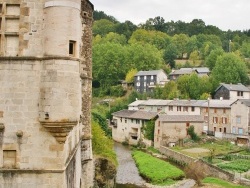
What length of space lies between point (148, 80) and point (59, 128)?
83.3 meters

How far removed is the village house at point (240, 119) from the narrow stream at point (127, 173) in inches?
665

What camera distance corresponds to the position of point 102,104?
88812 millimetres

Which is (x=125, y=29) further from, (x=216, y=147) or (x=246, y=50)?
(x=216, y=147)

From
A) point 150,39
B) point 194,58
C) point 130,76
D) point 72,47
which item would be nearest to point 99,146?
point 72,47

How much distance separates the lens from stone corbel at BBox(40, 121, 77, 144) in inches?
499

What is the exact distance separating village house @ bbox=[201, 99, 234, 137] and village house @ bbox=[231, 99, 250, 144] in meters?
0.84

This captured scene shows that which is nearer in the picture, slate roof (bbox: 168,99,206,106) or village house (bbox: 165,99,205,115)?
village house (bbox: 165,99,205,115)

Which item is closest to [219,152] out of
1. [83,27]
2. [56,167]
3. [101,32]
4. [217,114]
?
[217,114]

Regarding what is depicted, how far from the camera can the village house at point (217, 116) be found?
200 feet

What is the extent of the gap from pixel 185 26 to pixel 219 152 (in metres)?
138

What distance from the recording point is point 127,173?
43.3 metres

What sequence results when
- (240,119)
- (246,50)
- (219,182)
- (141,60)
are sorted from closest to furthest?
(219,182) < (240,119) < (141,60) < (246,50)

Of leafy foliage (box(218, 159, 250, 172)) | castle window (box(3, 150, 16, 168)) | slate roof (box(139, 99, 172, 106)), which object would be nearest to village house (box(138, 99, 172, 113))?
slate roof (box(139, 99, 172, 106))

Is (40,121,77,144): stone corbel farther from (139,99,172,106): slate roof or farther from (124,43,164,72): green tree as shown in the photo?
(124,43,164,72): green tree
